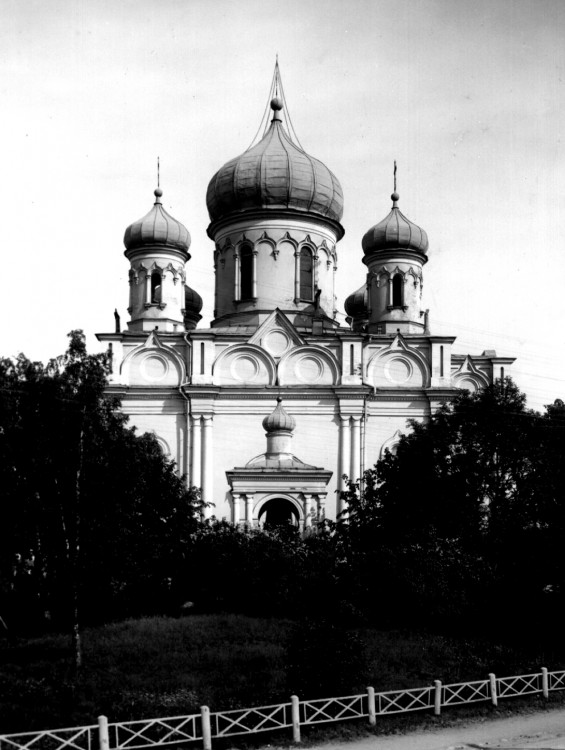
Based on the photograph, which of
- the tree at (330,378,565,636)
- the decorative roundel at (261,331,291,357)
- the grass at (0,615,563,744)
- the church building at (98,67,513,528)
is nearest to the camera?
the grass at (0,615,563,744)

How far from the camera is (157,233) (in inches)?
1298

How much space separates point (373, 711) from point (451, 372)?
18.9 meters

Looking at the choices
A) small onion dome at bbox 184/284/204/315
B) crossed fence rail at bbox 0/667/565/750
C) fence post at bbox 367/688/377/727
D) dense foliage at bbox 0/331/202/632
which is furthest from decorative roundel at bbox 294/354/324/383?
fence post at bbox 367/688/377/727

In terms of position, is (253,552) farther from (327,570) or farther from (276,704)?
(276,704)

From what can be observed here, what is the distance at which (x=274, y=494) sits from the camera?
982 inches

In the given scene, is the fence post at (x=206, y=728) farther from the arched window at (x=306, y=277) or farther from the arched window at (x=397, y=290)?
the arched window at (x=397, y=290)

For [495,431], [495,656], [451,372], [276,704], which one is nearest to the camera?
[276,704]

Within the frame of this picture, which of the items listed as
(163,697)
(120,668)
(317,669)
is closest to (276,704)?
(317,669)

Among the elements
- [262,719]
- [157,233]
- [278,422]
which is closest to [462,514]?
[278,422]

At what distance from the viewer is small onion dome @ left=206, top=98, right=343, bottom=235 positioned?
32.6 metres

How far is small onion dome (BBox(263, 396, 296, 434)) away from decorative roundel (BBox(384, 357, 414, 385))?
4225mm

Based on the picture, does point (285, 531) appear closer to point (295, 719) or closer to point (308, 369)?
point (295, 719)

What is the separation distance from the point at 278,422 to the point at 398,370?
16.6 ft

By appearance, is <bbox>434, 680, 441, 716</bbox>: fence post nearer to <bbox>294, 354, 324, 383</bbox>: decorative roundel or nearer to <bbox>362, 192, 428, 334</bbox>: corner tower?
<bbox>294, 354, 324, 383</bbox>: decorative roundel
